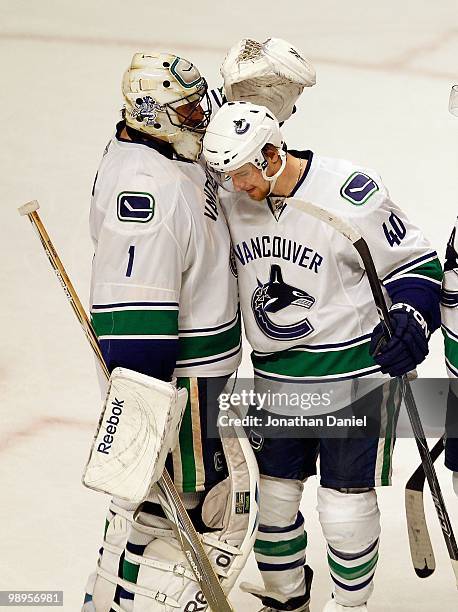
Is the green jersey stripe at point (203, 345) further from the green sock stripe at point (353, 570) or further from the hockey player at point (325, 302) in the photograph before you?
the green sock stripe at point (353, 570)

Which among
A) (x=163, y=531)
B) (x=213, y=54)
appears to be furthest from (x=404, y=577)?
(x=213, y=54)

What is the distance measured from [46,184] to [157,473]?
281 centimetres

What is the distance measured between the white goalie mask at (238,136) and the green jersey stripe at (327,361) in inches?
15.7

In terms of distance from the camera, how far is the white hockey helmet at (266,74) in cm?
229

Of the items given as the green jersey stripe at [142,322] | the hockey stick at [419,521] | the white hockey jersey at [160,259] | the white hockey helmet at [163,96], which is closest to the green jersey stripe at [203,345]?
the white hockey jersey at [160,259]

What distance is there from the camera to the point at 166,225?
2.15 m

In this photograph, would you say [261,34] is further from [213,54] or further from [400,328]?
[400,328]

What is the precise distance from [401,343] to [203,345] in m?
0.36

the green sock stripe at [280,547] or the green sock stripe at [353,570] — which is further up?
the green sock stripe at [280,547]

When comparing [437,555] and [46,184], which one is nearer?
[437,555]

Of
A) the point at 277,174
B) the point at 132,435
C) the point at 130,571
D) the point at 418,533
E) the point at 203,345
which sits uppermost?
the point at 277,174

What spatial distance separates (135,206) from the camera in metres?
2.16

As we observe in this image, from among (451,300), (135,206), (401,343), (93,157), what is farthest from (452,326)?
(93,157)

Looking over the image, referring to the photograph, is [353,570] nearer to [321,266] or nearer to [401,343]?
[401,343]
